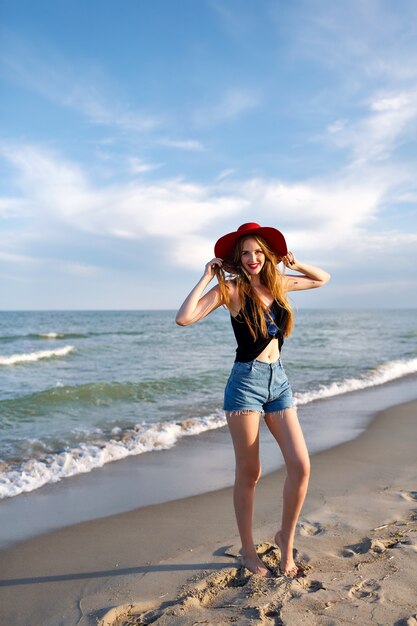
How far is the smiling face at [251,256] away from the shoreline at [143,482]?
2.91m

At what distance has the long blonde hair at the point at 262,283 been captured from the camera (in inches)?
135

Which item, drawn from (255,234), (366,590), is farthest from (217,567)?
(255,234)

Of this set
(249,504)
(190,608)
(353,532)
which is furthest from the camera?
(353,532)

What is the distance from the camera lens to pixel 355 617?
280 centimetres

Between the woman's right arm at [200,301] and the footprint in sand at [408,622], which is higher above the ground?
the woman's right arm at [200,301]

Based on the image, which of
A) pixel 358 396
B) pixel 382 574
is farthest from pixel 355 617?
pixel 358 396

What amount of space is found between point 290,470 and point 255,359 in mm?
783

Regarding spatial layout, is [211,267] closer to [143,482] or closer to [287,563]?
[287,563]

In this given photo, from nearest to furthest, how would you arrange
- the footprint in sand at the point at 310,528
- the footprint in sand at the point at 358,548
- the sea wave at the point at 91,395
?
the footprint in sand at the point at 358,548 < the footprint in sand at the point at 310,528 < the sea wave at the point at 91,395

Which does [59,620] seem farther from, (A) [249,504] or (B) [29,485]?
(B) [29,485]

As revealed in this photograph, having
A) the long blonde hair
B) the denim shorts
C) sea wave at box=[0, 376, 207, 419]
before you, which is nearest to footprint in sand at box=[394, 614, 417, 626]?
the denim shorts

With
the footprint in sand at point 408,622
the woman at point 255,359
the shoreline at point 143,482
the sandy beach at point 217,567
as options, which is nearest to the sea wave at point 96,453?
the shoreline at point 143,482

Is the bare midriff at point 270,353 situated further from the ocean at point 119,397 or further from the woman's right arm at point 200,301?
the ocean at point 119,397

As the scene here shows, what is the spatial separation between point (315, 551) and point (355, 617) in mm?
1034
